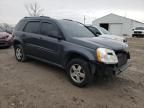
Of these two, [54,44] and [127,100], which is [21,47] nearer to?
[54,44]

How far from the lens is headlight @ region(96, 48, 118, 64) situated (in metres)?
3.61

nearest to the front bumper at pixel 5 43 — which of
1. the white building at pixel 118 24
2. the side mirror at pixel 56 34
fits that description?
the side mirror at pixel 56 34

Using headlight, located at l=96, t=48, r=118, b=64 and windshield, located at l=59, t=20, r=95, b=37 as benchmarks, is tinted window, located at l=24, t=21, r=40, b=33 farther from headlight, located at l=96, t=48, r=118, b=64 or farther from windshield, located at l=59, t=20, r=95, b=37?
headlight, located at l=96, t=48, r=118, b=64

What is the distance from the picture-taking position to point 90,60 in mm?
3688

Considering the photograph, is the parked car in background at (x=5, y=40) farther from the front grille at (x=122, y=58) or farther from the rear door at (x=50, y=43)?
the front grille at (x=122, y=58)

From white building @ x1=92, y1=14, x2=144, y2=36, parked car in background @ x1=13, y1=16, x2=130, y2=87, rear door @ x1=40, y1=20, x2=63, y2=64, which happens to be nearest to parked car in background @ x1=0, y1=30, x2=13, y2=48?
parked car in background @ x1=13, y1=16, x2=130, y2=87

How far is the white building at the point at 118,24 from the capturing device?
A: 103 feet

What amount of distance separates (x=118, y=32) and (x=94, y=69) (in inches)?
1190

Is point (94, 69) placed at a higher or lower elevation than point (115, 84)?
higher

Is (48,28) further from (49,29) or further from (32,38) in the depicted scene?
(32,38)

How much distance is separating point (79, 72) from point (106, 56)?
0.82m

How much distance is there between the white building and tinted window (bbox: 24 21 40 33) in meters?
28.6

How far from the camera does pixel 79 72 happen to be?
3.98m

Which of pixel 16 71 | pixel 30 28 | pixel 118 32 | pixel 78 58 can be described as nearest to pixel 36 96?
pixel 78 58
